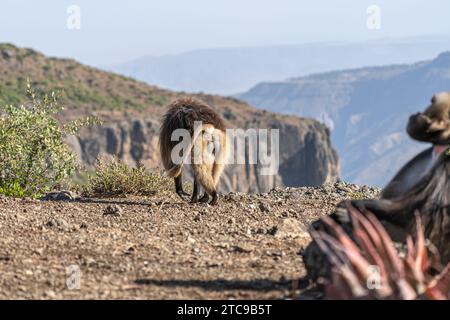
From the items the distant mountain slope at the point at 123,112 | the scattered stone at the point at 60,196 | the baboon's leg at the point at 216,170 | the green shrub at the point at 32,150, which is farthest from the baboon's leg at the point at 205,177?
the distant mountain slope at the point at 123,112

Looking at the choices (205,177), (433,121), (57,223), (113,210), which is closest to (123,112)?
(205,177)

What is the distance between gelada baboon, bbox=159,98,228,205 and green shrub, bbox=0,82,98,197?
189 centimetres

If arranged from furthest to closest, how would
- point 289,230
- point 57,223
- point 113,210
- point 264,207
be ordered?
point 264,207 < point 113,210 < point 57,223 < point 289,230

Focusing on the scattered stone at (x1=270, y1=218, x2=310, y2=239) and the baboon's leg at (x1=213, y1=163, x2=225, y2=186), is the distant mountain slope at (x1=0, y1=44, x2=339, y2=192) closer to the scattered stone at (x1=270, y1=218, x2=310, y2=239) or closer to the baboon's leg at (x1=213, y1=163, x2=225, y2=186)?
the baboon's leg at (x1=213, y1=163, x2=225, y2=186)

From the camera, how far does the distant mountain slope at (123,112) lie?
251 feet

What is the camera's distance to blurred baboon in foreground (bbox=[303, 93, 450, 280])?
17.9ft

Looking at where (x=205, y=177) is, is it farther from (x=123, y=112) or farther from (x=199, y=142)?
(x=123, y=112)

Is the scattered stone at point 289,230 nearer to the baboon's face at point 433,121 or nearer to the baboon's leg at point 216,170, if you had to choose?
the baboon's leg at point 216,170

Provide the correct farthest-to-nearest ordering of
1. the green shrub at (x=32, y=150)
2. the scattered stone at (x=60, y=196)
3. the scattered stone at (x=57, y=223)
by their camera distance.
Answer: the green shrub at (x=32, y=150)
the scattered stone at (x=60, y=196)
the scattered stone at (x=57, y=223)

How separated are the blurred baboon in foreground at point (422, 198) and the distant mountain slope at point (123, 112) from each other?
60.3 metres

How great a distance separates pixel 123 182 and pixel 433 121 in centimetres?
782

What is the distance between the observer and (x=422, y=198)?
5621 millimetres
